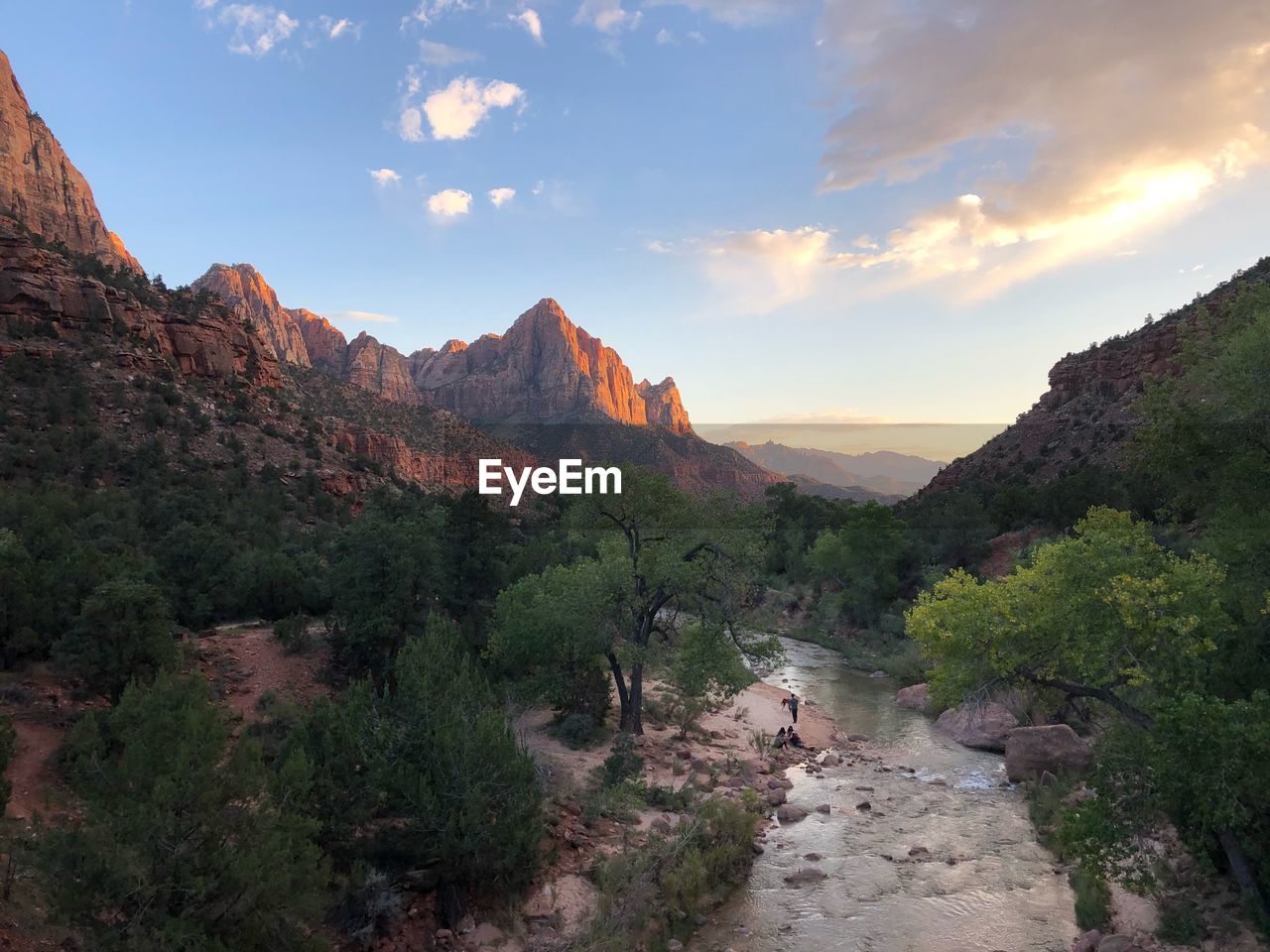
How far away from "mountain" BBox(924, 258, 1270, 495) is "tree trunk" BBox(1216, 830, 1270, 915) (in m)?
55.5

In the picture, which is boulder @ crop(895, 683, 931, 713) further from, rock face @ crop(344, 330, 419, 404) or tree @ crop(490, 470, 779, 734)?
rock face @ crop(344, 330, 419, 404)

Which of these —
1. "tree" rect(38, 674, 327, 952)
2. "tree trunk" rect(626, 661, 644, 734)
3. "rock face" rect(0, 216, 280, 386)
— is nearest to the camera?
"tree" rect(38, 674, 327, 952)

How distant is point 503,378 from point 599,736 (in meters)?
173

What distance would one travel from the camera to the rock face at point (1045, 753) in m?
18.5

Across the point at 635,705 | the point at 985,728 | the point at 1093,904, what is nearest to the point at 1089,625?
the point at 1093,904

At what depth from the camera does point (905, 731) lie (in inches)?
969

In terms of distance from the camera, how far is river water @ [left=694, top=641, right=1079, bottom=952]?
38.2 feet

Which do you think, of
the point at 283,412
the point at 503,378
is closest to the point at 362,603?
the point at 283,412

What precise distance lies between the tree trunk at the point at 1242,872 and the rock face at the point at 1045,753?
9.07 meters

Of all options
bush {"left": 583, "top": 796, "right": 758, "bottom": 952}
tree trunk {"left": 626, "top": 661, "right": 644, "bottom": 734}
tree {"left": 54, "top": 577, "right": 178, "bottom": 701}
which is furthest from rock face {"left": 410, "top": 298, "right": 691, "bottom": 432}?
bush {"left": 583, "top": 796, "right": 758, "bottom": 952}

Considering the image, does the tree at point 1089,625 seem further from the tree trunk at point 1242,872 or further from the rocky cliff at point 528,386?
the rocky cliff at point 528,386

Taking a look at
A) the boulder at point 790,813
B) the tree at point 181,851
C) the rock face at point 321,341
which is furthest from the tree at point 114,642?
the rock face at point 321,341

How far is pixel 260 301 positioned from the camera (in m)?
165

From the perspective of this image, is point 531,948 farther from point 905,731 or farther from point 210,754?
point 905,731
